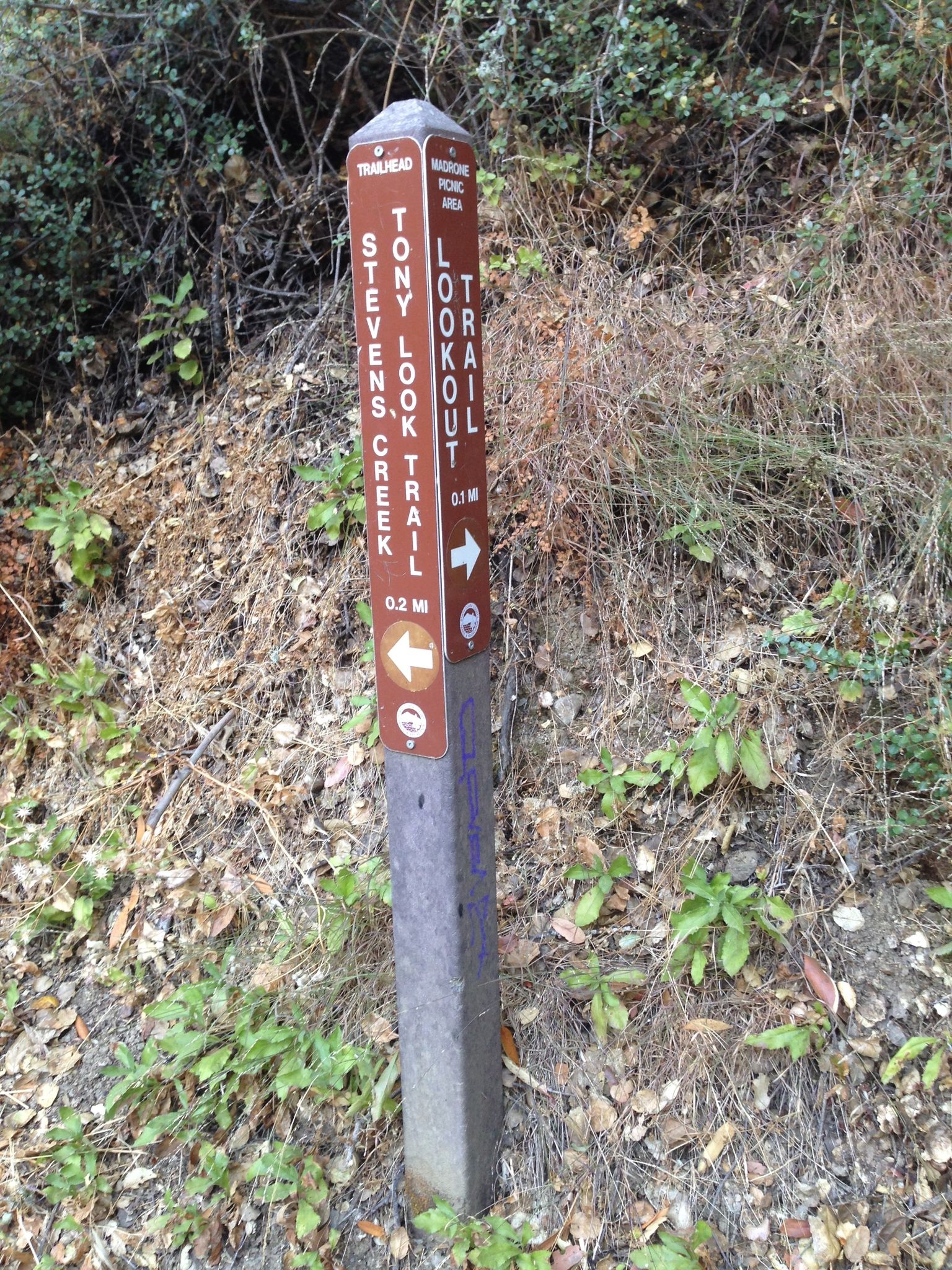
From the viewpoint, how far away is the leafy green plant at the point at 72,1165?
8.93ft

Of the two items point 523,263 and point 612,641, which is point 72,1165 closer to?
point 612,641

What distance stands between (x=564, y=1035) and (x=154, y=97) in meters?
4.97

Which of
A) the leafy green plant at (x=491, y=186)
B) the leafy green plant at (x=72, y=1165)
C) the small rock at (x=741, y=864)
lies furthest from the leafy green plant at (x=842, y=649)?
the leafy green plant at (x=72, y=1165)

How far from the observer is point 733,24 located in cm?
401

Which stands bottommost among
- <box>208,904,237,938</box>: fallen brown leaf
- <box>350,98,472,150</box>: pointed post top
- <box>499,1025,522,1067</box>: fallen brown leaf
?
<box>499,1025,522,1067</box>: fallen brown leaf

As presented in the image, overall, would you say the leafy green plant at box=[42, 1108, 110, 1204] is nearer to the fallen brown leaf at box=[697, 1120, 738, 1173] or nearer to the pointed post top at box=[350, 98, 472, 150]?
the fallen brown leaf at box=[697, 1120, 738, 1173]

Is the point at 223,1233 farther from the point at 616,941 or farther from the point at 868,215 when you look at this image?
the point at 868,215

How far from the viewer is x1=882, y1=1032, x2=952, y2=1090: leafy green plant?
2330 millimetres

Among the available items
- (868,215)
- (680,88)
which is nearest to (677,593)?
(868,215)

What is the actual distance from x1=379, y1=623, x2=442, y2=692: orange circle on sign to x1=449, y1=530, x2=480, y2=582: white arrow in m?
0.16

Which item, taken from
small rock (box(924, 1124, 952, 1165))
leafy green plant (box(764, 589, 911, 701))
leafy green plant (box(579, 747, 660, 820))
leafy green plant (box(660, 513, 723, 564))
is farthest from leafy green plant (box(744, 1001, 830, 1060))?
leafy green plant (box(660, 513, 723, 564))

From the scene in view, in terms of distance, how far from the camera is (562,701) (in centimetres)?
330

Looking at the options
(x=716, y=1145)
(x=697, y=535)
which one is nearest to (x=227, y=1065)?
(x=716, y=1145)

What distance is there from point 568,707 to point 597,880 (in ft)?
2.27
